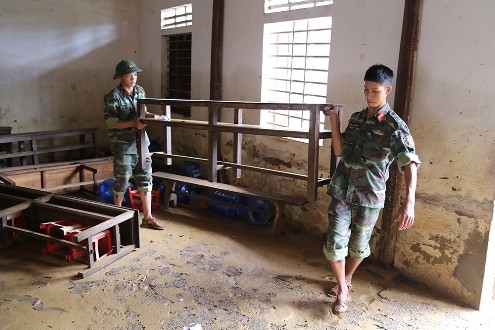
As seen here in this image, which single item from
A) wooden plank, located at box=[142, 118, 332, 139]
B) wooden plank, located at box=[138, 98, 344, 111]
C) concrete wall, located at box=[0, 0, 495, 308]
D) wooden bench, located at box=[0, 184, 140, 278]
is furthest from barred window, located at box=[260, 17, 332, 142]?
wooden bench, located at box=[0, 184, 140, 278]

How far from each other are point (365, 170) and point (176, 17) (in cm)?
541

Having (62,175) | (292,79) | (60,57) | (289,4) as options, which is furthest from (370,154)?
(60,57)

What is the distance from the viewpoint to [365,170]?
308cm

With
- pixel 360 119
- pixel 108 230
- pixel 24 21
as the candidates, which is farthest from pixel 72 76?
pixel 360 119

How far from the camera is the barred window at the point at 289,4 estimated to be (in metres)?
4.56

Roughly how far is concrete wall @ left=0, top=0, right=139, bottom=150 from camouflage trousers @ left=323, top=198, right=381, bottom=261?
6.27m

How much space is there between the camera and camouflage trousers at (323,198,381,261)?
3215 millimetres

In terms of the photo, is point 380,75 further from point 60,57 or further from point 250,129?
point 60,57

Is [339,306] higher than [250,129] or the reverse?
the reverse

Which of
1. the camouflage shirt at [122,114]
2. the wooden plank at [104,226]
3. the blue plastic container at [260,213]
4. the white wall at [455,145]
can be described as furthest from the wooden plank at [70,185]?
the white wall at [455,145]

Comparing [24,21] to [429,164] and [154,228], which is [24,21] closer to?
[154,228]

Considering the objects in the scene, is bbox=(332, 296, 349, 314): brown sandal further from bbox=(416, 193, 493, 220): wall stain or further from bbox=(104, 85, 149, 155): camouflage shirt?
bbox=(104, 85, 149, 155): camouflage shirt

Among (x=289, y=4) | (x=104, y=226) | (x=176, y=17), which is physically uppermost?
(x=176, y=17)

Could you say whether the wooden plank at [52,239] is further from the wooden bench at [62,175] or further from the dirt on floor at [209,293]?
the wooden bench at [62,175]
